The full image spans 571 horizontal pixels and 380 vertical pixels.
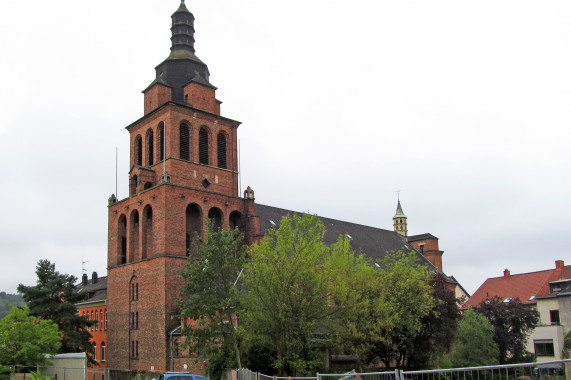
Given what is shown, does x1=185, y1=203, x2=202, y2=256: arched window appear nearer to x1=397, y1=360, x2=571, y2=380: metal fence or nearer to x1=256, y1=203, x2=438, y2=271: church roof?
x1=256, y1=203, x2=438, y2=271: church roof

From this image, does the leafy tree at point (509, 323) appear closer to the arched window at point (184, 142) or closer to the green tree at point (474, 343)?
the green tree at point (474, 343)

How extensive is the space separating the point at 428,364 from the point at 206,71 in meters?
29.4

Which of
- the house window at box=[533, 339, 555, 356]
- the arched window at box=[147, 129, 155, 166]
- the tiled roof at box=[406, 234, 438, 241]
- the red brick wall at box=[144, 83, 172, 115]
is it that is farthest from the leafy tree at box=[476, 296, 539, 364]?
the red brick wall at box=[144, 83, 172, 115]

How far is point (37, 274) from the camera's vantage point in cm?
4359

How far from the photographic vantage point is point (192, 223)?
43719 millimetres

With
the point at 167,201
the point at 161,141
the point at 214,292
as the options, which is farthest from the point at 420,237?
the point at 214,292

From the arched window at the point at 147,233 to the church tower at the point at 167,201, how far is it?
78 mm

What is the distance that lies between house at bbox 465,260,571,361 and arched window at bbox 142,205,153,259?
33015mm

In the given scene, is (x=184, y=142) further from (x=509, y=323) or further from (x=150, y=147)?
(x=509, y=323)

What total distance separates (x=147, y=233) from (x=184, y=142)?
7.79 metres

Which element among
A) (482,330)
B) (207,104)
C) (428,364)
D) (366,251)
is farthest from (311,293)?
(366,251)

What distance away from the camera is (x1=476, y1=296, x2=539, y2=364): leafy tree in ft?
138

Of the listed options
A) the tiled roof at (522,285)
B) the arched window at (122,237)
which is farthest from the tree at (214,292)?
the tiled roof at (522,285)

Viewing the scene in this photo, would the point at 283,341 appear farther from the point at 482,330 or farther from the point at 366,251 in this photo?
the point at 366,251
